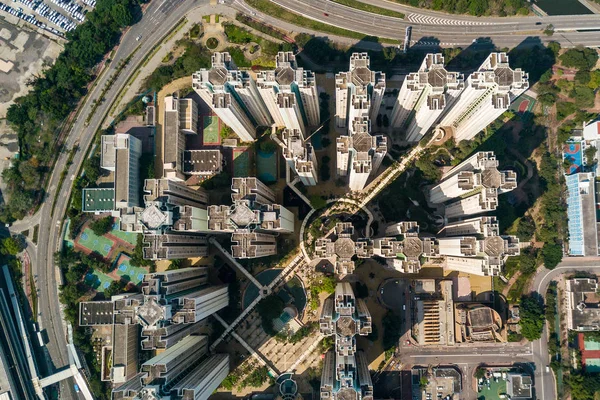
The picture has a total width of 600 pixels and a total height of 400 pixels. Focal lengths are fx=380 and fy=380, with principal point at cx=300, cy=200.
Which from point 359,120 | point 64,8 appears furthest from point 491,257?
point 64,8

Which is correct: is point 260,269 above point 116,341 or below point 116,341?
above

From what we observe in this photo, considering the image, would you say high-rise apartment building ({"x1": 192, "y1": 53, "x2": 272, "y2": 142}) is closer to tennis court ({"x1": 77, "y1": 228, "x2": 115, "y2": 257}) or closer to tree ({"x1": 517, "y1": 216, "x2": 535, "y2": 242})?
tennis court ({"x1": 77, "y1": 228, "x2": 115, "y2": 257})

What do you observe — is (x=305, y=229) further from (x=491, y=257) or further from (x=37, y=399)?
(x=37, y=399)

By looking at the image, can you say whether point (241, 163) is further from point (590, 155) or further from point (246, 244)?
point (590, 155)

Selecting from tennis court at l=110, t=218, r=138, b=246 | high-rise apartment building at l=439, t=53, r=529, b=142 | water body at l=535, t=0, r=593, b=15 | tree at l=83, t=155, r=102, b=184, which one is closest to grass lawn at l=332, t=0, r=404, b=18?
high-rise apartment building at l=439, t=53, r=529, b=142

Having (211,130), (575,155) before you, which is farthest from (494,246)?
(211,130)

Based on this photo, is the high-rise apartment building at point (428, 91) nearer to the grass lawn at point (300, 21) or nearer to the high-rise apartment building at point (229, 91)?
the grass lawn at point (300, 21)
